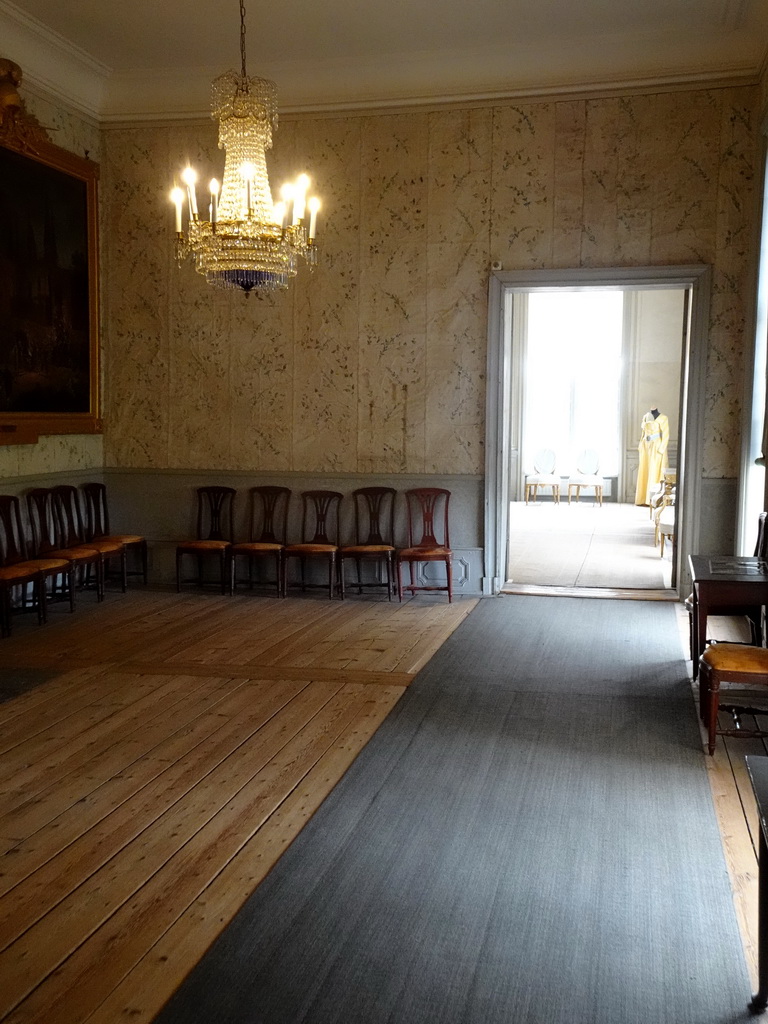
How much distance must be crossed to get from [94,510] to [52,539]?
2.35 ft

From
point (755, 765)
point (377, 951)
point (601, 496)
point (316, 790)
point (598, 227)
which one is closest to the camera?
point (755, 765)

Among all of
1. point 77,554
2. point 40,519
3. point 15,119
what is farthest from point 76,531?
point 15,119

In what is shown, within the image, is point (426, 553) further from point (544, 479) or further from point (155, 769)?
point (544, 479)

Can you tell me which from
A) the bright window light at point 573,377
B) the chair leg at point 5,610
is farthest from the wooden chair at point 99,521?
the bright window light at point 573,377

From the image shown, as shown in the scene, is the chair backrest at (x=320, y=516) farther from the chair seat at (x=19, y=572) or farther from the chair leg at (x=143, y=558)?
the chair seat at (x=19, y=572)

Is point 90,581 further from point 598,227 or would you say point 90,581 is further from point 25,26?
point 598,227

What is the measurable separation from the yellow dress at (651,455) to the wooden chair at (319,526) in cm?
946

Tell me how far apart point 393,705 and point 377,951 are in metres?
2.58

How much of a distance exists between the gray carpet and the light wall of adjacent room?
4.04 meters

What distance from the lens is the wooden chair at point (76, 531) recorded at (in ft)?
28.7

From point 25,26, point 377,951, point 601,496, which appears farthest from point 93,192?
point 601,496

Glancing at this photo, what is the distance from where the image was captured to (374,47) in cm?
854

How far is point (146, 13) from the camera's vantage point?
7910 mm

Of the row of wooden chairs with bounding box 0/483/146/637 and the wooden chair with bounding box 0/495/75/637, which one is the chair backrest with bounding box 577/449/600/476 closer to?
the row of wooden chairs with bounding box 0/483/146/637
